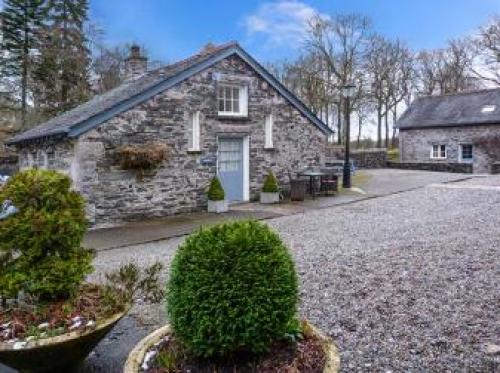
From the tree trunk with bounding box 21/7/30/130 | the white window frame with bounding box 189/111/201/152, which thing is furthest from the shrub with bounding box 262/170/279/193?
the tree trunk with bounding box 21/7/30/130

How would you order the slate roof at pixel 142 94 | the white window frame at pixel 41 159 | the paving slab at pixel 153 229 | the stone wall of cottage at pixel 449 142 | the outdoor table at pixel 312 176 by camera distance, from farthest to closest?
the stone wall of cottage at pixel 449 142 < the outdoor table at pixel 312 176 < the white window frame at pixel 41 159 < the slate roof at pixel 142 94 < the paving slab at pixel 153 229

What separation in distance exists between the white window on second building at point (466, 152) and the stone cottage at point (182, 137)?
15.6m

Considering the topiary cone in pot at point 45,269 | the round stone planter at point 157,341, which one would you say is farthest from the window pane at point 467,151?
the topiary cone in pot at point 45,269

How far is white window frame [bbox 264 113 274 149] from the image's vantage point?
50.4 ft

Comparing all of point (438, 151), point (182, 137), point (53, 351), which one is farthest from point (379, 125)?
point (53, 351)

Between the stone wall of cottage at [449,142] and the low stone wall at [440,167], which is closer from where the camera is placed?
the low stone wall at [440,167]

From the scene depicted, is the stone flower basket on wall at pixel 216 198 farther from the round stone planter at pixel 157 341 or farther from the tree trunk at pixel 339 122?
the tree trunk at pixel 339 122

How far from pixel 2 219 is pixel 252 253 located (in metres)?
2.14

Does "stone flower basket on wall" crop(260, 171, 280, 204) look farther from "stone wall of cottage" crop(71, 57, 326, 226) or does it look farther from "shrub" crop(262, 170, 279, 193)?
"stone wall of cottage" crop(71, 57, 326, 226)

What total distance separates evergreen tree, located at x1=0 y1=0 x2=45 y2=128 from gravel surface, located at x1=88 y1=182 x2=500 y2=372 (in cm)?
2424

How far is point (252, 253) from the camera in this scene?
2.95 m

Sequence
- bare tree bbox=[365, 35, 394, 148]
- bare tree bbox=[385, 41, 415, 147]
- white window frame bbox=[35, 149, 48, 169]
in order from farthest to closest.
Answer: bare tree bbox=[385, 41, 415, 147], bare tree bbox=[365, 35, 394, 148], white window frame bbox=[35, 149, 48, 169]

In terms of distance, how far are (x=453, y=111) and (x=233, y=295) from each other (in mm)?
30352

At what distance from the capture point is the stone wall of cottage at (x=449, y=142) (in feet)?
90.1
